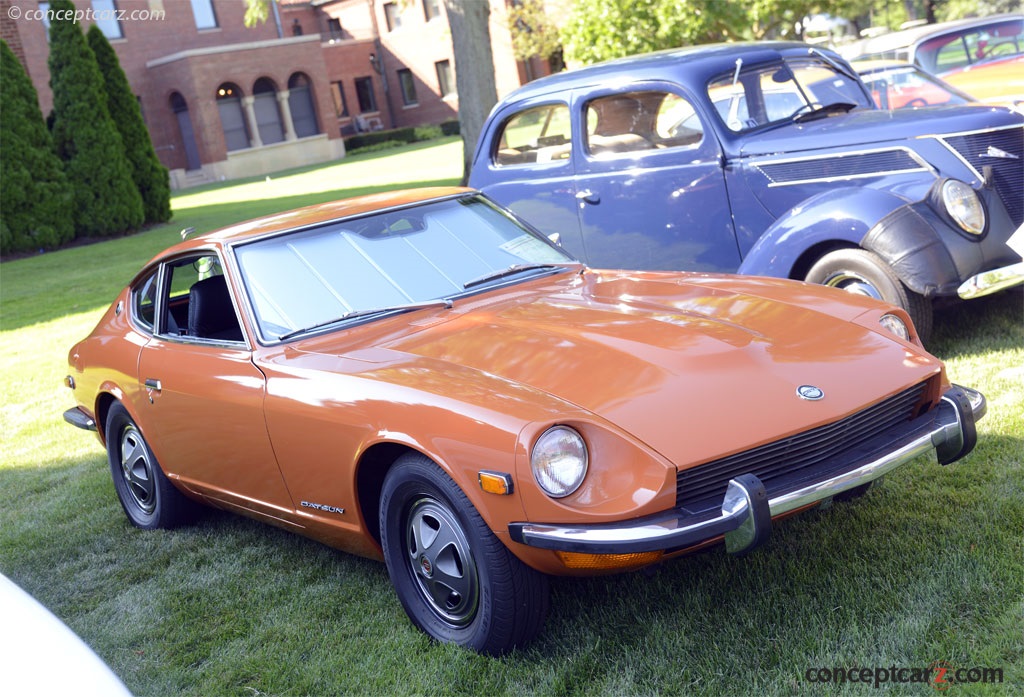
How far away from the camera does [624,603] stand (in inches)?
145

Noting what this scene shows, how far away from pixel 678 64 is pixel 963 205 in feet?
6.79

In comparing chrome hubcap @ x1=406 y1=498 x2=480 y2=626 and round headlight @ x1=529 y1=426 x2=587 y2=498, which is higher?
round headlight @ x1=529 y1=426 x2=587 y2=498

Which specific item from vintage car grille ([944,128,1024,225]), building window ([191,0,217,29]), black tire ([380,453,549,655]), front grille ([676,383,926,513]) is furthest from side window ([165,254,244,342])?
building window ([191,0,217,29])

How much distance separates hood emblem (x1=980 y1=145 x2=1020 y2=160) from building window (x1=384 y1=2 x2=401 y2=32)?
4476 centimetres

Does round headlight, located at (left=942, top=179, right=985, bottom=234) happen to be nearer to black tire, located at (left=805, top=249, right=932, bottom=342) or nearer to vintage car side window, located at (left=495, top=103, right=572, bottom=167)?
black tire, located at (left=805, top=249, right=932, bottom=342)

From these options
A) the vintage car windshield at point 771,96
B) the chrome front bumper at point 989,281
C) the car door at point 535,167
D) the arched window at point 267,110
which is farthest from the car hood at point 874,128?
the arched window at point 267,110

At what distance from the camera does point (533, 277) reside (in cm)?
469

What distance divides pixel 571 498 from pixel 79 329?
32.1 feet

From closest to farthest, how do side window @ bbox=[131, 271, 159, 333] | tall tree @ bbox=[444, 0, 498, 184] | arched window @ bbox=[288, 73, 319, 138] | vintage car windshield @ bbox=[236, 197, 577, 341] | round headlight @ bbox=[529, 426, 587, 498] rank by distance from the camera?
1. round headlight @ bbox=[529, 426, 587, 498]
2. vintage car windshield @ bbox=[236, 197, 577, 341]
3. side window @ bbox=[131, 271, 159, 333]
4. tall tree @ bbox=[444, 0, 498, 184]
5. arched window @ bbox=[288, 73, 319, 138]

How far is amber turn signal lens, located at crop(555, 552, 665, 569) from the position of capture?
3.06m

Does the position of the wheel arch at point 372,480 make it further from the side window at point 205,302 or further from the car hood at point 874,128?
the car hood at point 874,128

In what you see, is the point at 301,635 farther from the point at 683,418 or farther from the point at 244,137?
the point at 244,137

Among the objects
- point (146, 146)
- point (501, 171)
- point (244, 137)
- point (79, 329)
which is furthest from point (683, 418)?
point (244, 137)

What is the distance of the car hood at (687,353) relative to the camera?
323 centimetres
